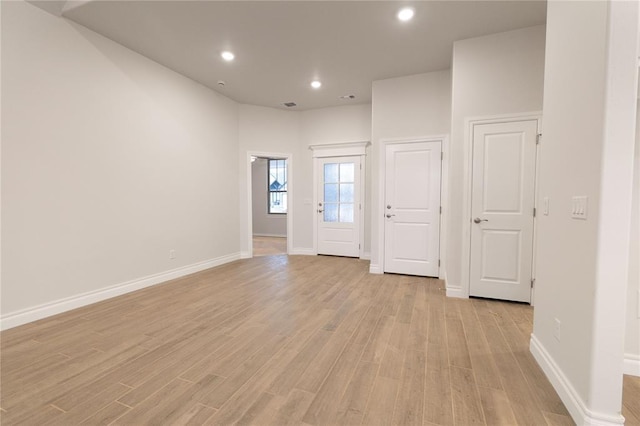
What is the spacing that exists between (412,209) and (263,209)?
19.5 feet

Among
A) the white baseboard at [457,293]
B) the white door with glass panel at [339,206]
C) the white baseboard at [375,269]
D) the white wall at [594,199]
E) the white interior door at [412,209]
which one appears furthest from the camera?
the white door with glass panel at [339,206]

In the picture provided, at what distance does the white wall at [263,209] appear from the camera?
9.23 metres

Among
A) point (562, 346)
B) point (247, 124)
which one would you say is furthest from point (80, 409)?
point (247, 124)

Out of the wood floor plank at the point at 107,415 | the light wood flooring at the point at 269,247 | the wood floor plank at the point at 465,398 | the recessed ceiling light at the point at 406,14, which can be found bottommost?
the wood floor plank at the point at 107,415

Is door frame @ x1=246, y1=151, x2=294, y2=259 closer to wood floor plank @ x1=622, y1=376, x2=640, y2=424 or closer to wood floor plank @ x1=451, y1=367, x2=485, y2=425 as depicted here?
wood floor plank @ x1=451, y1=367, x2=485, y2=425

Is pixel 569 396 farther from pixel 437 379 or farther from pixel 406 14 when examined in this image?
pixel 406 14

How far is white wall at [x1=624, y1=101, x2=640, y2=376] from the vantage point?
5.90ft

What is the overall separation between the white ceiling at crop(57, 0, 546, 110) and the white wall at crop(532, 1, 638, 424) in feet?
4.77

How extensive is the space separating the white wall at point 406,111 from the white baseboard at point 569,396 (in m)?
2.64

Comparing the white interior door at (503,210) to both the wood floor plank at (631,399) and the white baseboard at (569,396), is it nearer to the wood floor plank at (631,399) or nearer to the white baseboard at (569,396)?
the white baseboard at (569,396)

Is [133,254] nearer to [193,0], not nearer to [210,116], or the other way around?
[210,116]

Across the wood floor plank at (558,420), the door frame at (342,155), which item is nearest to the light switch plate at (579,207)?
the wood floor plank at (558,420)

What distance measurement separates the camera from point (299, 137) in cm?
624

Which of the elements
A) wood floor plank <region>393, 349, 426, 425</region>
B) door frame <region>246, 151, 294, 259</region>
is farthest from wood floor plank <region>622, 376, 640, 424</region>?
door frame <region>246, 151, 294, 259</region>
